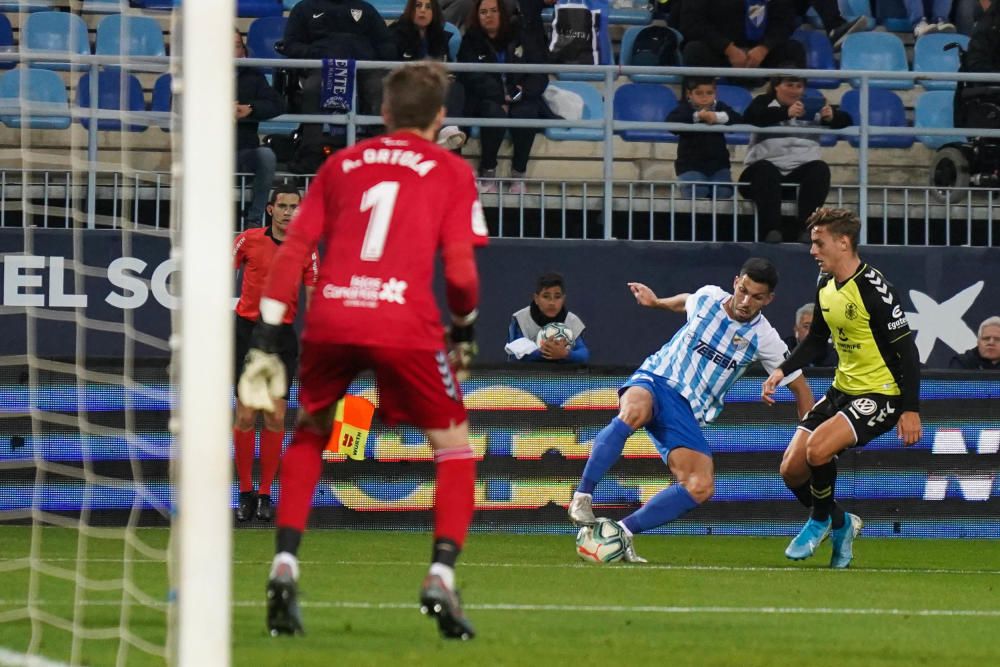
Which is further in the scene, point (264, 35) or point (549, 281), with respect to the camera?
point (264, 35)

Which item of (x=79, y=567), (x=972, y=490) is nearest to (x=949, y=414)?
(x=972, y=490)

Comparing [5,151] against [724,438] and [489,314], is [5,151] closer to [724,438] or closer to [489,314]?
[489,314]

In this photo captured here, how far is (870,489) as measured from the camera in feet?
42.5

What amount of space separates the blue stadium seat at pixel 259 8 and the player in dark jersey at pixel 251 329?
4.67 m

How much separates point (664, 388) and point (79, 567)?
344 centimetres

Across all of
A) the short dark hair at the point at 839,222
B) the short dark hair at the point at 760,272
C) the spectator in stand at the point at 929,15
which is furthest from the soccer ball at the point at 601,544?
the spectator in stand at the point at 929,15

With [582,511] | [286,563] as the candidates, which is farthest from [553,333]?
[286,563]

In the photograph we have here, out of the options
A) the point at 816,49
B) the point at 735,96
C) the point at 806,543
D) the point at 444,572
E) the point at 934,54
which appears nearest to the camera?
the point at 444,572

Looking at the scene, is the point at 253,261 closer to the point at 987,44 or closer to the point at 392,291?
the point at 392,291

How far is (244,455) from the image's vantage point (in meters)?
11.8

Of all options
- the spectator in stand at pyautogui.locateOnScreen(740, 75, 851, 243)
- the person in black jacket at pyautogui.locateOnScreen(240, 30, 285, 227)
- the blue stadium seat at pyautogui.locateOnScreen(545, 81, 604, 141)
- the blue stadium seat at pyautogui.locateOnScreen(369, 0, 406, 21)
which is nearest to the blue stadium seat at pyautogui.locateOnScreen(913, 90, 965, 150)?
the spectator in stand at pyautogui.locateOnScreen(740, 75, 851, 243)

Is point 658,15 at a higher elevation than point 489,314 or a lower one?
higher

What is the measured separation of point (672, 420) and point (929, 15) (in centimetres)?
855

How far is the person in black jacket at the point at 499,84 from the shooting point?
13.6 meters
